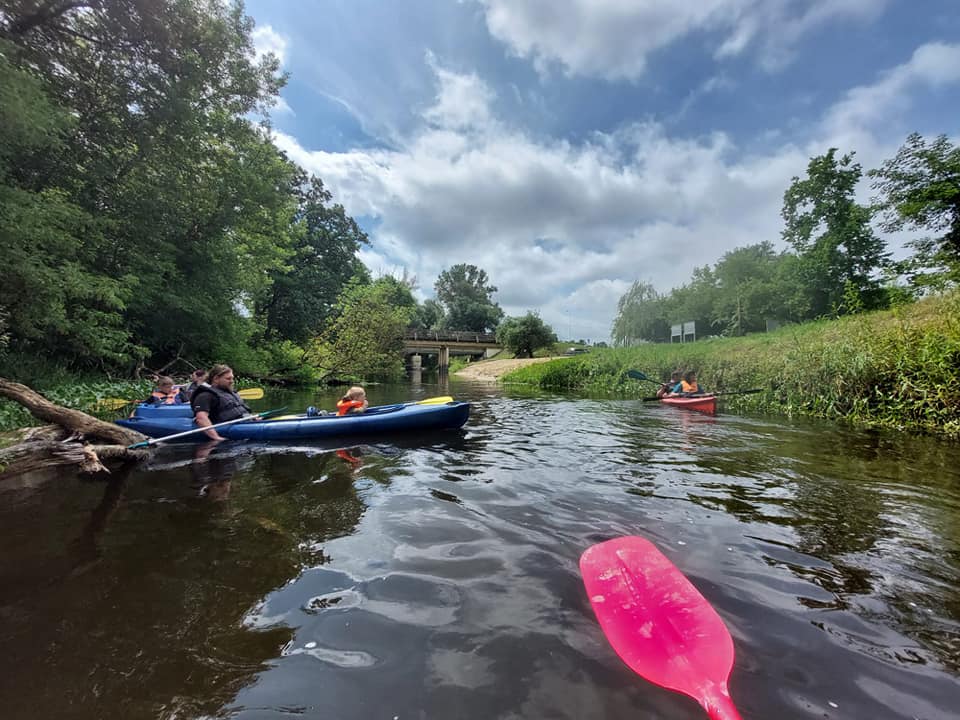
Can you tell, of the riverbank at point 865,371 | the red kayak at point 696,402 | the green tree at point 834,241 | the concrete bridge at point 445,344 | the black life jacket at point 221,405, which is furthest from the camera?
the concrete bridge at point 445,344

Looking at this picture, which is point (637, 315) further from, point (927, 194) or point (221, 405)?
point (221, 405)

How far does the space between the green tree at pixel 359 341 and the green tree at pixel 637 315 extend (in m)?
21.6

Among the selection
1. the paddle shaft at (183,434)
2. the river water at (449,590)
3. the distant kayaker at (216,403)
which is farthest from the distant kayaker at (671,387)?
the distant kayaker at (216,403)

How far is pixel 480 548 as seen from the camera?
101 inches

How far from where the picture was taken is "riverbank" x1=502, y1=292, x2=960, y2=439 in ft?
20.6

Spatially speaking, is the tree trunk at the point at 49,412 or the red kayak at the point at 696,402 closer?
the tree trunk at the point at 49,412

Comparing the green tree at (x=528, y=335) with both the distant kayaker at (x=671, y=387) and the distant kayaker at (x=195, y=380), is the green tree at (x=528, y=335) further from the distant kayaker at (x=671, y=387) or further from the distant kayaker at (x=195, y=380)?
the distant kayaker at (x=195, y=380)

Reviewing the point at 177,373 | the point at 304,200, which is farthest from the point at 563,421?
the point at 304,200

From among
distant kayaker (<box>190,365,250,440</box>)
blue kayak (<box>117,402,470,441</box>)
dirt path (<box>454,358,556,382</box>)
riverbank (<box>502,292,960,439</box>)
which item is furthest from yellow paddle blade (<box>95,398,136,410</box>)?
dirt path (<box>454,358,556,382</box>)

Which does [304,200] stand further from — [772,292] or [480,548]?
[772,292]

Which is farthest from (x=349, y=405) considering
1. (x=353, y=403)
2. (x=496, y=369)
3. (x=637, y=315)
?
(x=637, y=315)

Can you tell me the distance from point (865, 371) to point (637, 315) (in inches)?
1232

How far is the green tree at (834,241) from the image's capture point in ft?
65.4

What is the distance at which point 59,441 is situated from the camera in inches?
161
